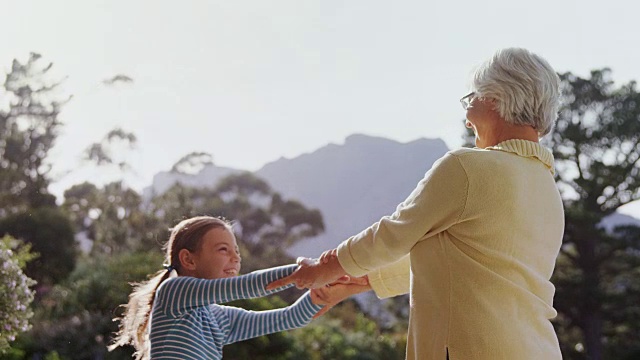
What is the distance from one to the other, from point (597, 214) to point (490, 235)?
27.4 ft

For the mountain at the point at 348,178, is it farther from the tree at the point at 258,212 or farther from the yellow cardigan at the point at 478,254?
the yellow cardigan at the point at 478,254

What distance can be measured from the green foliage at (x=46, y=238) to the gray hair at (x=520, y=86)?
602 cm

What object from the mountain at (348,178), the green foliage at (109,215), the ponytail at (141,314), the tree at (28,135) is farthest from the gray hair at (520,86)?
the mountain at (348,178)

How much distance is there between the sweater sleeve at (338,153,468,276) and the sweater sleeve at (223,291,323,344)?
525 millimetres

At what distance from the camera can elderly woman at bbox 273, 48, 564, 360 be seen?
4.00 feet

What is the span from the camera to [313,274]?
4.84ft

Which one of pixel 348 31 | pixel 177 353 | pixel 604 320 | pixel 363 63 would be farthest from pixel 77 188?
pixel 177 353

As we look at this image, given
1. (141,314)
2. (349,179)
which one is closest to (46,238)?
(141,314)

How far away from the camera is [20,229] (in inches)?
283

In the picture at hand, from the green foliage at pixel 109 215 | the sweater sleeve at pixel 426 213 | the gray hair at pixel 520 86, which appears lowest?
the sweater sleeve at pixel 426 213

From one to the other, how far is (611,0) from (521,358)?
4.71 meters

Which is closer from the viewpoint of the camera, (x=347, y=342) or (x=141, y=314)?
(x=141, y=314)

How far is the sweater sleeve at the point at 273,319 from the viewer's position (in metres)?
1.80

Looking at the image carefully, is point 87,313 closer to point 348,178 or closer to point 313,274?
point 313,274
